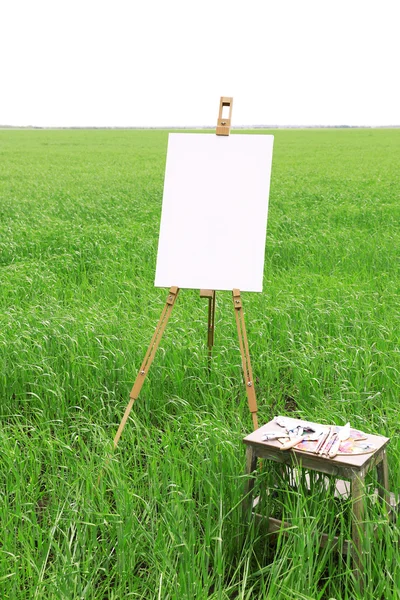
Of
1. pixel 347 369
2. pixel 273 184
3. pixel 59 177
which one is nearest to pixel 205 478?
pixel 347 369

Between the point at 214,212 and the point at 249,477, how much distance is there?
1.81 m

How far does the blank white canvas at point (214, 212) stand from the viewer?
13.6 feet

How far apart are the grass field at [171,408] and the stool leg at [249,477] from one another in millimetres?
60

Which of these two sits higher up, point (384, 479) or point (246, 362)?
point (246, 362)

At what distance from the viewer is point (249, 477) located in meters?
3.05

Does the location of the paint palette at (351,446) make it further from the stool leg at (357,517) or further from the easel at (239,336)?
the easel at (239,336)

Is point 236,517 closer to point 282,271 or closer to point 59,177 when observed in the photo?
point 282,271

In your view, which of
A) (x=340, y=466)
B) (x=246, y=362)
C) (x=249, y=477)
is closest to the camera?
(x=340, y=466)

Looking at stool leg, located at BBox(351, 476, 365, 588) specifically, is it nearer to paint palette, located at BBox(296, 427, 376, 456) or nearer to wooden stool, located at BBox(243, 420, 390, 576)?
wooden stool, located at BBox(243, 420, 390, 576)

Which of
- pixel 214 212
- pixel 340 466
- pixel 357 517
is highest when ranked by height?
pixel 214 212

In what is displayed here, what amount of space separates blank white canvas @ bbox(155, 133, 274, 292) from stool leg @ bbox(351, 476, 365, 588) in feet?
5.41

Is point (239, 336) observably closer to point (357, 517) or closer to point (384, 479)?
point (384, 479)
